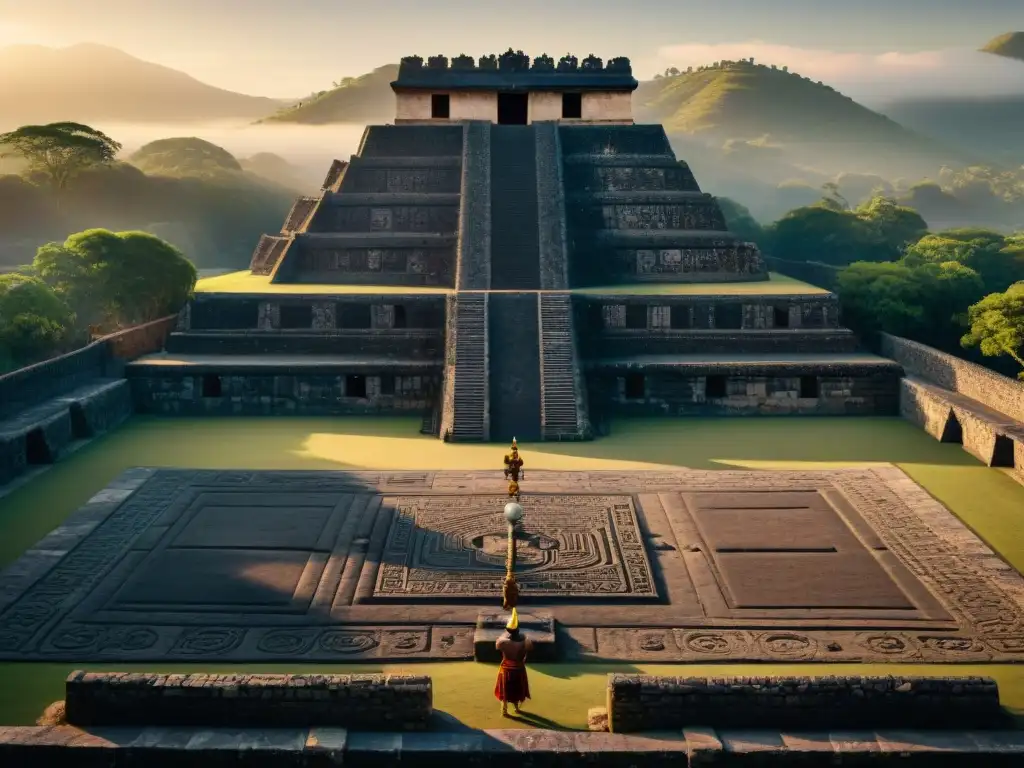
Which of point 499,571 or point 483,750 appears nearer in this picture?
point 483,750

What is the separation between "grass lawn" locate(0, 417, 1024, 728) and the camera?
1480 centimetres

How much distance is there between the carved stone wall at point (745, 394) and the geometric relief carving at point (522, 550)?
19.3 feet

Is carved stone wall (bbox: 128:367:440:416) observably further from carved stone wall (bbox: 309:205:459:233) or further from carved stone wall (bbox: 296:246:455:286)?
carved stone wall (bbox: 309:205:459:233)

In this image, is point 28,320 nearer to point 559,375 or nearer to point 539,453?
point 559,375

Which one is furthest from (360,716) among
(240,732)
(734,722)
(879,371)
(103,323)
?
(103,323)

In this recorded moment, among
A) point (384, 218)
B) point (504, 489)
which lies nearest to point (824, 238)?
point (384, 218)

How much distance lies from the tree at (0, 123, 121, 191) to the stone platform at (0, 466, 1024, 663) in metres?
34.0

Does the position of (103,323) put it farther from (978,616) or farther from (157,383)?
(978,616)

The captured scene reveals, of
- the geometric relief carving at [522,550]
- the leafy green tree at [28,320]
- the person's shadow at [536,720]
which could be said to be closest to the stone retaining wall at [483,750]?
the person's shadow at [536,720]

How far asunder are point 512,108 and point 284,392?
40.1 ft

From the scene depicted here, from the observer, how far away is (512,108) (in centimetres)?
2920

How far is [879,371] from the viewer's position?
2055 centimetres

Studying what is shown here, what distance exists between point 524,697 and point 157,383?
13528 mm

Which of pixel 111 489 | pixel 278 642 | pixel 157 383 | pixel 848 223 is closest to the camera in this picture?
pixel 278 642
